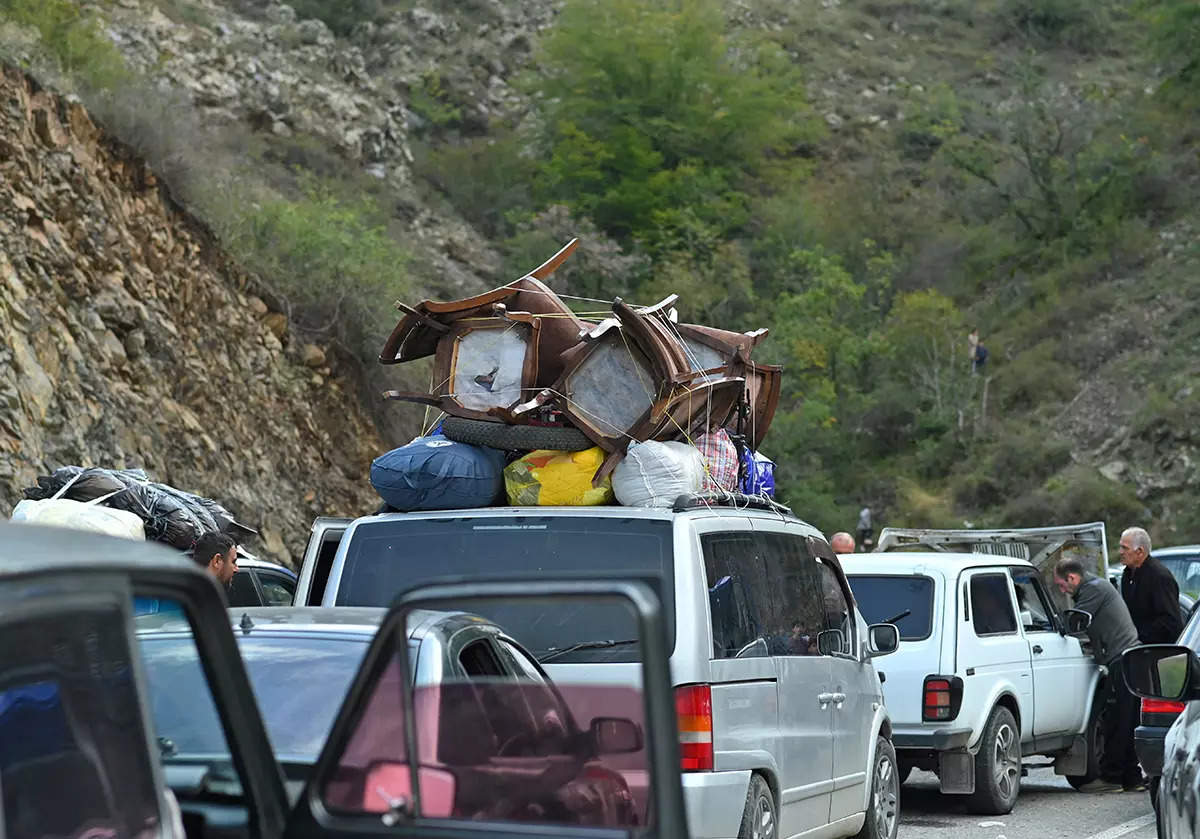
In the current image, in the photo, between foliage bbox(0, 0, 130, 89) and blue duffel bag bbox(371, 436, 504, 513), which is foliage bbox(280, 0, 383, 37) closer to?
foliage bbox(0, 0, 130, 89)

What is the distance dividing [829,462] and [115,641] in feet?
141

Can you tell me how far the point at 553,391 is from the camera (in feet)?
27.1

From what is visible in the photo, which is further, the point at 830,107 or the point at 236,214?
the point at 830,107

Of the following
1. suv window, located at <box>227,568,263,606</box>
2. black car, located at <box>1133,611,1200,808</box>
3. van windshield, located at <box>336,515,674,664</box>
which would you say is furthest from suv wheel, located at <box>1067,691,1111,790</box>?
van windshield, located at <box>336,515,674,664</box>

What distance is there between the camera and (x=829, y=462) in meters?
45.1

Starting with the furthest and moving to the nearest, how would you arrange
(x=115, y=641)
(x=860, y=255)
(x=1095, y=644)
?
(x=860, y=255), (x=1095, y=644), (x=115, y=641)

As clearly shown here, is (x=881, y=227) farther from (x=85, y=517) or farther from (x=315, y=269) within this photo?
(x=85, y=517)

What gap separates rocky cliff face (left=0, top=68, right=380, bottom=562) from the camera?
17.0 m

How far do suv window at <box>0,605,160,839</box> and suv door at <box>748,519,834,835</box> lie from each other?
15.6 feet

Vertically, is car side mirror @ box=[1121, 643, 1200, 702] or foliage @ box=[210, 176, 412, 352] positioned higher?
foliage @ box=[210, 176, 412, 352]

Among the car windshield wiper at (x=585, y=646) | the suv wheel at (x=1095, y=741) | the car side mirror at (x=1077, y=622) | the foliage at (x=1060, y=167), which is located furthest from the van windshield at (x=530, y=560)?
the foliage at (x=1060, y=167)

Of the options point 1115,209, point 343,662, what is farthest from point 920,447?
point 343,662

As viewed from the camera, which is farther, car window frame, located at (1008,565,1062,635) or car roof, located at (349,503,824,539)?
car window frame, located at (1008,565,1062,635)

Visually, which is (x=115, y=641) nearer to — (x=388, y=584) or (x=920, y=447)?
(x=388, y=584)
